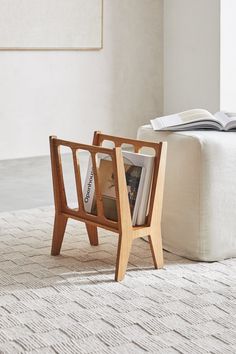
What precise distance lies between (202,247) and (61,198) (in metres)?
0.60

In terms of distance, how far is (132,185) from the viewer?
2887mm

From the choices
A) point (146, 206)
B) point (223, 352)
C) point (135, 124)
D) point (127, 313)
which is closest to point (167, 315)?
point (127, 313)

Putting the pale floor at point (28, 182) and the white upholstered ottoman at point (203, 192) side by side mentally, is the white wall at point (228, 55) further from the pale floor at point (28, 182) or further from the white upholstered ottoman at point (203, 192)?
the white upholstered ottoman at point (203, 192)

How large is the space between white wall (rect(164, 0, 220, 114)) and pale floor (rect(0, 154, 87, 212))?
98cm

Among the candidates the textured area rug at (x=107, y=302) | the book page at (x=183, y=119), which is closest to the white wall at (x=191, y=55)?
the book page at (x=183, y=119)

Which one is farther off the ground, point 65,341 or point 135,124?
point 135,124

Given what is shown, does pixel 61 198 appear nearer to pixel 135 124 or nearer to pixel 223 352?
pixel 223 352

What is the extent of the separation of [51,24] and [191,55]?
3.61 ft

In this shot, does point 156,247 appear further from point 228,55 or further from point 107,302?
point 228,55

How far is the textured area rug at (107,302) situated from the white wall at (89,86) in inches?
84.9

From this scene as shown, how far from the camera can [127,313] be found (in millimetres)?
2451

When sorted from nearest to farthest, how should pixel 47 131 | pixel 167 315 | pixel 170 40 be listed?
pixel 167 315 < pixel 47 131 < pixel 170 40

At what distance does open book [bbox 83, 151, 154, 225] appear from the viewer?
2846 mm

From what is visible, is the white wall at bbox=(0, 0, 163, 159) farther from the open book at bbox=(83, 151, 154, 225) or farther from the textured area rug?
the open book at bbox=(83, 151, 154, 225)
